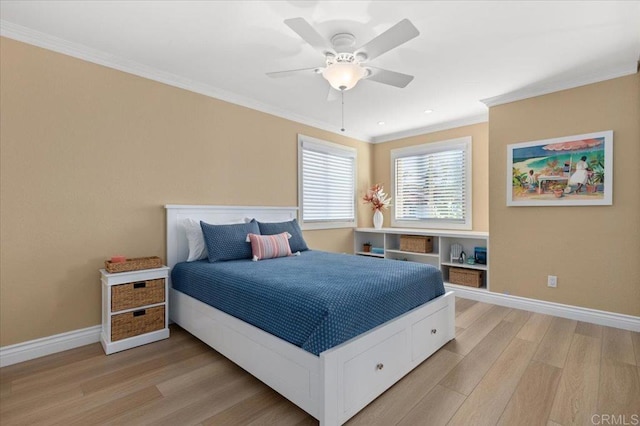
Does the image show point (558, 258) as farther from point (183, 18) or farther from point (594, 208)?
point (183, 18)

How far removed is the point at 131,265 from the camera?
255cm

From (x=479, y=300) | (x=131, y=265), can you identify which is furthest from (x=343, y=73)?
(x=479, y=300)

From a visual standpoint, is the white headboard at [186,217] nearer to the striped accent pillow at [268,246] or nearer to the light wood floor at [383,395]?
the striped accent pillow at [268,246]

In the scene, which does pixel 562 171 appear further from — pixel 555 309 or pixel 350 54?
pixel 350 54

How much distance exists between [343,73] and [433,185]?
319 cm

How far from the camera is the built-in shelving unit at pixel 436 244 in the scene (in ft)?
13.1

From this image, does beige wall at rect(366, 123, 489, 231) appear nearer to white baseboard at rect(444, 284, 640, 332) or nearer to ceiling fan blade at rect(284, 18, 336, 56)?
white baseboard at rect(444, 284, 640, 332)

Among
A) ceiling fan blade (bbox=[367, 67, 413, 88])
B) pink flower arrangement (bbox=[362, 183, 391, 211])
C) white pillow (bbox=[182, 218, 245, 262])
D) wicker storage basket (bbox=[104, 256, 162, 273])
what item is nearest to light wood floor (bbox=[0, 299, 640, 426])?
wicker storage basket (bbox=[104, 256, 162, 273])

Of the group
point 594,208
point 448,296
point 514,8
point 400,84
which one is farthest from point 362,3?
point 594,208

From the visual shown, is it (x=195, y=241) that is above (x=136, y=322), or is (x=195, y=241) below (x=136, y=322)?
above

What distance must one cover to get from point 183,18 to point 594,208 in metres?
4.07

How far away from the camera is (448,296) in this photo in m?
2.61

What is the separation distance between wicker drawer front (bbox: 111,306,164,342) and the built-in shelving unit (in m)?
3.27

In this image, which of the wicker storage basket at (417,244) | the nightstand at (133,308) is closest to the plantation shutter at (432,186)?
the wicker storage basket at (417,244)
